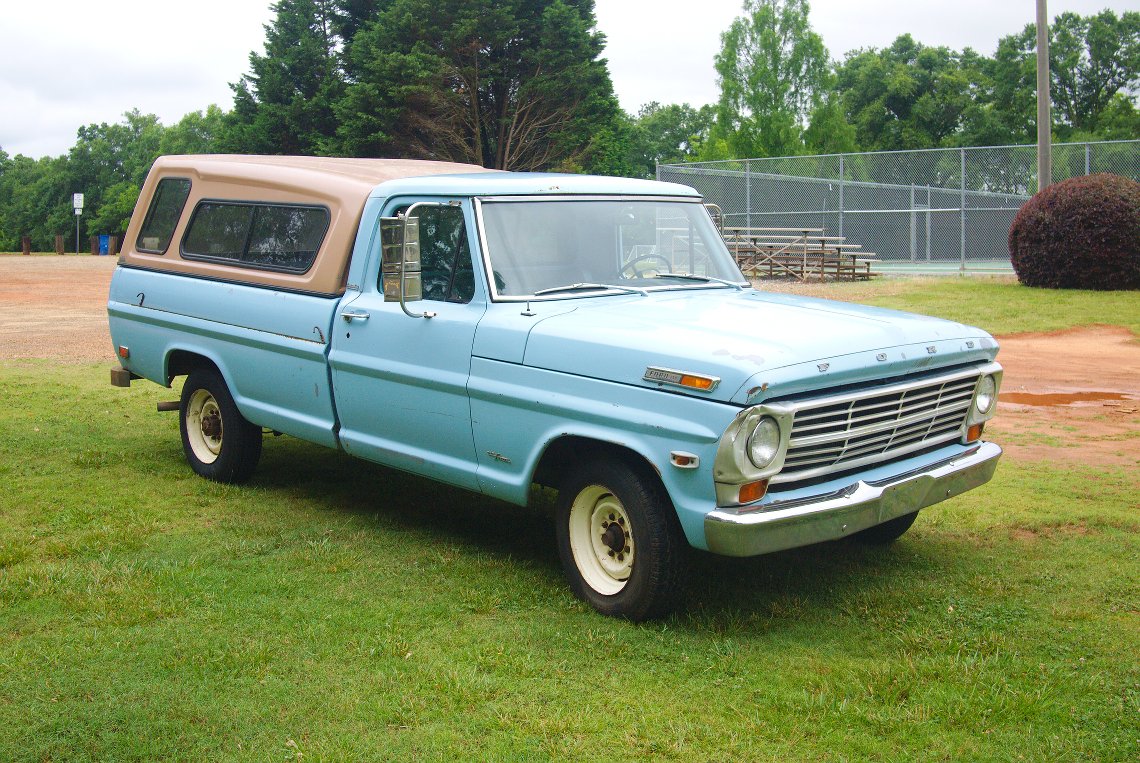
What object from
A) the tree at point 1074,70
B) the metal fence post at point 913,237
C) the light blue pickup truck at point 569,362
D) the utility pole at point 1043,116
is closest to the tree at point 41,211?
the tree at point 1074,70

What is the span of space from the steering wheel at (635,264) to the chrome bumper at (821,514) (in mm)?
1751

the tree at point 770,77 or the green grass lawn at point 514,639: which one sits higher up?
the tree at point 770,77

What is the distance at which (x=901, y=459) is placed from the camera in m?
5.23

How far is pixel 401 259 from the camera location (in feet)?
17.8

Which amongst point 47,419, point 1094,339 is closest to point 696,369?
point 47,419

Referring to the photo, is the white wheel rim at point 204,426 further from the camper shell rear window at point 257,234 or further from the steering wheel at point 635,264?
the steering wheel at point 635,264

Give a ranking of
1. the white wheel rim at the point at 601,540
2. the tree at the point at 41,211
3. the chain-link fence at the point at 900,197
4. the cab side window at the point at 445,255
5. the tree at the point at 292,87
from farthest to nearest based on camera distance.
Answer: the tree at the point at 41,211 → the tree at the point at 292,87 → the chain-link fence at the point at 900,197 → the cab side window at the point at 445,255 → the white wheel rim at the point at 601,540

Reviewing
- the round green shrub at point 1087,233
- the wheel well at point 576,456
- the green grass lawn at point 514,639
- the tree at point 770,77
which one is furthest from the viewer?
the tree at point 770,77

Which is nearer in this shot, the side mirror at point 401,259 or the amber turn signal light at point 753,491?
the amber turn signal light at point 753,491

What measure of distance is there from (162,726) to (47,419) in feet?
20.8

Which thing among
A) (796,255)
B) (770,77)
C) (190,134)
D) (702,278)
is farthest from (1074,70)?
(702,278)

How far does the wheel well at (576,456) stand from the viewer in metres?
4.82

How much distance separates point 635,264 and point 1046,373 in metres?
7.59

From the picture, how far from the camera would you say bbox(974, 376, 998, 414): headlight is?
5.59 meters
